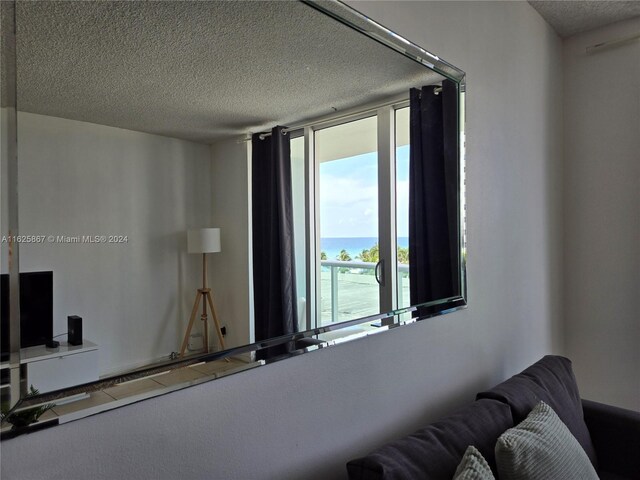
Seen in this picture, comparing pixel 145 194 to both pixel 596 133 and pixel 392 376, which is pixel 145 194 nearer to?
pixel 392 376

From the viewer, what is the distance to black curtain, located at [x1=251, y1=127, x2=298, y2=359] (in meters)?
1.02

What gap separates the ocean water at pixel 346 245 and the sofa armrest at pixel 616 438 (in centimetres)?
131

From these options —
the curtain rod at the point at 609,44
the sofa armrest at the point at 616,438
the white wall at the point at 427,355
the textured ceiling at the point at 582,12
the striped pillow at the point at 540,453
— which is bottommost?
the sofa armrest at the point at 616,438

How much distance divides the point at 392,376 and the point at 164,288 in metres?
0.87

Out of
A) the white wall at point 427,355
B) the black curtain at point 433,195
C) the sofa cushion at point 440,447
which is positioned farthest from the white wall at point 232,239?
the black curtain at point 433,195

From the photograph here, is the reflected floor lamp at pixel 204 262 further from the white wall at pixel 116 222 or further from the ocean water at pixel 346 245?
the ocean water at pixel 346 245

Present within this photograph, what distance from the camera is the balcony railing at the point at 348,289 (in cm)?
122

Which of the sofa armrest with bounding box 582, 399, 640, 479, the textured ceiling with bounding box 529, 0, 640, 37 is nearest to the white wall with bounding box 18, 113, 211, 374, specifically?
the sofa armrest with bounding box 582, 399, 640, 479

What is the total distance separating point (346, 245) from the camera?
52.1 inches

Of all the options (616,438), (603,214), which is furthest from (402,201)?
(603,214)

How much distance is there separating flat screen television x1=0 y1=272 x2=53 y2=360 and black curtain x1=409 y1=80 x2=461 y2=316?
1.15 meters

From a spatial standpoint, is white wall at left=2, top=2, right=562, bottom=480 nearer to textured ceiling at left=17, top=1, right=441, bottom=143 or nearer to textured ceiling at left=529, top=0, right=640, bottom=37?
textured ceiling at left=529, top=0, right=640, bottom=37

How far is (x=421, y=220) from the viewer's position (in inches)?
63.6

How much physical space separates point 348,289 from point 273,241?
32 centimetres
